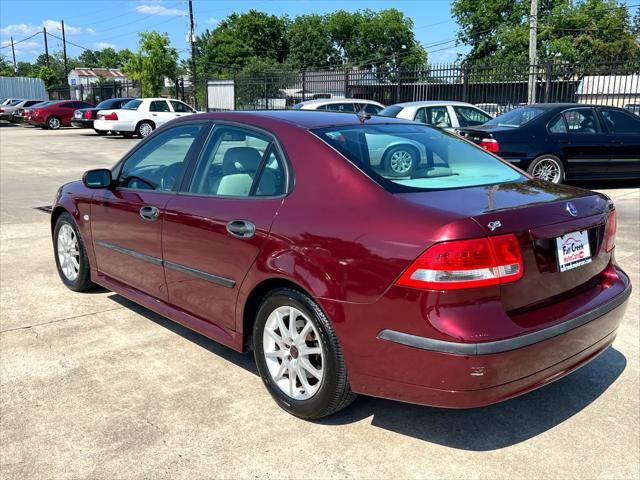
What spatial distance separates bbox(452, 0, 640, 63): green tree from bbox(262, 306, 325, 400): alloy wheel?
5899cm

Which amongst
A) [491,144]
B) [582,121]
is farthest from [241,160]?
[582,121]

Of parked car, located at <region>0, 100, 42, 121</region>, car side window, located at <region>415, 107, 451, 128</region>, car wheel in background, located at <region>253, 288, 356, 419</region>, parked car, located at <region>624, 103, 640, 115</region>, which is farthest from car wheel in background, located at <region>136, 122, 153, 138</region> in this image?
car wheel in background, located at <region>253, 288, 356, 419</region>

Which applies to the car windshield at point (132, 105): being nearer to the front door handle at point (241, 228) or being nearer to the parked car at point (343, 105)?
the parked car at point (343, 105)

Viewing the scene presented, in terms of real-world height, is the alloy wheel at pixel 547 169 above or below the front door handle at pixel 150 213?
below

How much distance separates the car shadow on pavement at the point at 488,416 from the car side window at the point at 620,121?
861cm

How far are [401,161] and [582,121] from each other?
344 inches

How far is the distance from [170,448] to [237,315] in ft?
2.58

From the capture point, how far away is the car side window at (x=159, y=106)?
83.6 feet

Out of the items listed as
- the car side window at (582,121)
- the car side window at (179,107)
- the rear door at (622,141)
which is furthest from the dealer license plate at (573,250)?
the car side window at (179,107)

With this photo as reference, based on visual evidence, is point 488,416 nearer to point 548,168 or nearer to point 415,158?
point 415,158

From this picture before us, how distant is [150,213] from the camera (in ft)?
13.2

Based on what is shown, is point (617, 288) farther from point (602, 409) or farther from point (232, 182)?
point (232, 182)

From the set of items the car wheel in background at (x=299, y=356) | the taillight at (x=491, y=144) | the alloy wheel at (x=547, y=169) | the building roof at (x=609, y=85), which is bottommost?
the car wheel in background at (x=299, y=356)

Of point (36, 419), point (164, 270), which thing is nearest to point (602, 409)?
point (164, 270)
